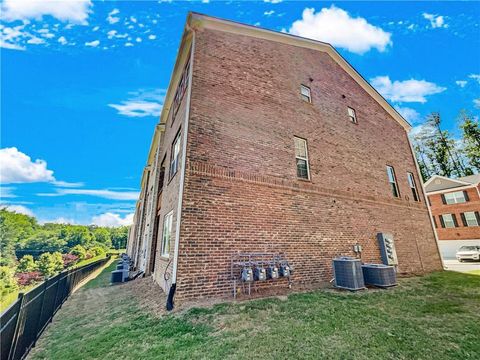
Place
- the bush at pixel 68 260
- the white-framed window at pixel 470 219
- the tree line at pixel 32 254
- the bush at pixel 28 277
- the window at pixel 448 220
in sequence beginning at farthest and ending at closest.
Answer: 1. the bush at pixel 68 260
2. the window at pixel 448 220
3. the white-framed window at pixel 470 219
4. the bush at pixel 28 277
5. the tree line at pixel 32 254

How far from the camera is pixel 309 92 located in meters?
9.84

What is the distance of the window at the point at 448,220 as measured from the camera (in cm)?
2455

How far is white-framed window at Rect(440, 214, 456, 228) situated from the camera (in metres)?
24.6

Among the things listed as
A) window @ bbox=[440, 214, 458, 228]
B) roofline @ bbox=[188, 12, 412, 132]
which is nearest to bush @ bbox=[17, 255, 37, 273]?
roofline @ bbox=[188, 12, 412, 132]

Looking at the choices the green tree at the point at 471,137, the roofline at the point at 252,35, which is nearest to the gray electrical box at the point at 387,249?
the roofline at the point at 252,35

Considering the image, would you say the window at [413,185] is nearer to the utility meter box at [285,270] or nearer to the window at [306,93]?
the window at [306,93]

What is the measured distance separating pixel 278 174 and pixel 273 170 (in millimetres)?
→ 221

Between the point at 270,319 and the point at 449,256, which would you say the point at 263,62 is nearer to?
the point at 270,319

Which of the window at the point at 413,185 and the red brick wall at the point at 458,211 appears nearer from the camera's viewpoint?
the window at the point at 413,185

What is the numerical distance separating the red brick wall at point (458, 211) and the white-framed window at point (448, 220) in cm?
34

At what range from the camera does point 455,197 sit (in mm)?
24750

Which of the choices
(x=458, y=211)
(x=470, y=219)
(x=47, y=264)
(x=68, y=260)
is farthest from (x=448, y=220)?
(x=68, y=260)

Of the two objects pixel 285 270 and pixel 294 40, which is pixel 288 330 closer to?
pixel 285 270

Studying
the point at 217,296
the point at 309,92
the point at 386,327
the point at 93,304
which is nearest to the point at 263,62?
the point at 309,92
